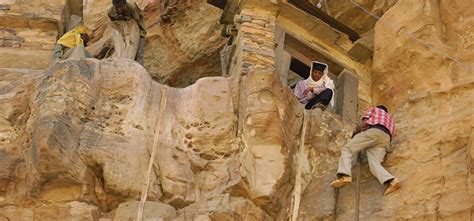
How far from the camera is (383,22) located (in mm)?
14086

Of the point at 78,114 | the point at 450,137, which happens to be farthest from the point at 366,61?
the point at 78,114

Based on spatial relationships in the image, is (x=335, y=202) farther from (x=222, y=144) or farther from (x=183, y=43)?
(x=183, y=43)

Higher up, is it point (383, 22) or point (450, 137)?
point (383, 22)

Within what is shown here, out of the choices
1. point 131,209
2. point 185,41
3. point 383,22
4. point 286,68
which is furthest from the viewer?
point 185,41

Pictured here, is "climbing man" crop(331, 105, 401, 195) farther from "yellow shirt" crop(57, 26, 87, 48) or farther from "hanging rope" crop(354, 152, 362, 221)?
"yellow shirt" crop(57, 26, 87, 48)

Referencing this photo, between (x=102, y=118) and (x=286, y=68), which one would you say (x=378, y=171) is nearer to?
(x=102, y=118)

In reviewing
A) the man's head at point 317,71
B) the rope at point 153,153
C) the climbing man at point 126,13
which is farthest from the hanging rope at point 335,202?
the climbing man at point 126,13

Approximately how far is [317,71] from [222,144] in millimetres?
2674

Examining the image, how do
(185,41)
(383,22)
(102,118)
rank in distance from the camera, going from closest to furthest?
(102,118) → (383,22) → (185,41)

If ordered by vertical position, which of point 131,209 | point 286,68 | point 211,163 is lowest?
point 131,209

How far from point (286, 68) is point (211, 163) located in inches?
155

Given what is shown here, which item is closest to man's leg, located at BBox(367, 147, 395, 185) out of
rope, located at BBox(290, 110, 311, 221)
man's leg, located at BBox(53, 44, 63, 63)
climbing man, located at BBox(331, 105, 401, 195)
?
climbing man, located at BBox(331, 105, 401, 195)

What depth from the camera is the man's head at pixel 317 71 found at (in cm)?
1385

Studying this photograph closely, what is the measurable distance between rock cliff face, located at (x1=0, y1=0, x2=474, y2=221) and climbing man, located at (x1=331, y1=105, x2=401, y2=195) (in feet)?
0.56
